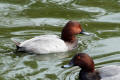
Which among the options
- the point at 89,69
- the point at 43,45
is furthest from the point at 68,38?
the point at 89,69

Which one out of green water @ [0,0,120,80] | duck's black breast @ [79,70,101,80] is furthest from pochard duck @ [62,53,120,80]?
green water @ [0,0,120,80]

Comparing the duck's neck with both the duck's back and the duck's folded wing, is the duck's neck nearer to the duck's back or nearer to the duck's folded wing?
the duck's back

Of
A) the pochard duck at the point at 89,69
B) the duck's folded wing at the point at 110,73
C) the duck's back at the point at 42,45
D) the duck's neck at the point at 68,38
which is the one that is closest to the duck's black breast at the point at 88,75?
the pochard duck at the point at 89,69

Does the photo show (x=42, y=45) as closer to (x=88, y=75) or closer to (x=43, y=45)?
(x=43, y=45)

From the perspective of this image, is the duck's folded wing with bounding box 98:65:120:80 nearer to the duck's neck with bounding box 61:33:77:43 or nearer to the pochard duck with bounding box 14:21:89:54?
the pochard duck with bounding box 14:21:89:54

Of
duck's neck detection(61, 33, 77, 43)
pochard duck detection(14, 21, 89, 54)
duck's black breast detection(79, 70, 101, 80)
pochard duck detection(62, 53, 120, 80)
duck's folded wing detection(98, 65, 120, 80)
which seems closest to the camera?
duck's folded wing detection(98, 65, 120, 80)

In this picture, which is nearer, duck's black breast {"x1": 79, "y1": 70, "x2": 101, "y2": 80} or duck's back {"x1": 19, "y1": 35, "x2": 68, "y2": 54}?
duck's black breast {"x1": 79, "y1": 70, "x2": 101, "y2": 80}

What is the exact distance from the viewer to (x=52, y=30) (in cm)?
1088

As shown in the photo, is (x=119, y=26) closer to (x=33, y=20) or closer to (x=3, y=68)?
(x=33, y=20)

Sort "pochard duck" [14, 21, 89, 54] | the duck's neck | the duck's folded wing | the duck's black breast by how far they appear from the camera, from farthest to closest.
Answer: the duck's neck < "pochard duck" [14, 21, 89, 54] < the duck's black breast < the duck's folded wing

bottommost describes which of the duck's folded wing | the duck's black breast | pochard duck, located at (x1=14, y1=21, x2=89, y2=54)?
the duck's black breast

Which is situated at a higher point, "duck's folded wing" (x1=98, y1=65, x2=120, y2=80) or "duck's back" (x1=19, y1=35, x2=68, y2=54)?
"duck's back" (x1=19, y1=35, x2=68, y2=54)

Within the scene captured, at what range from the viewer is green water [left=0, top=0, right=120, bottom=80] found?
326 inches

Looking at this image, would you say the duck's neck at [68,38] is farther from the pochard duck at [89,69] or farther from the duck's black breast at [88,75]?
the duck's black breast at [88,75]
